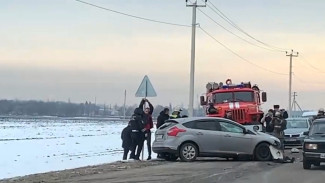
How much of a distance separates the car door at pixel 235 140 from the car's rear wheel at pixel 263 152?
31 centimetres

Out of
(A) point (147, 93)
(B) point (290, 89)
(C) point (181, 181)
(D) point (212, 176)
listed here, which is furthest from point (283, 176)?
(B) point (290, 89)

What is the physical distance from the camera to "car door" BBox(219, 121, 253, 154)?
72.1 feet

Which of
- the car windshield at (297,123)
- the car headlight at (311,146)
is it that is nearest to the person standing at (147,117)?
the car headlight at (311,146)

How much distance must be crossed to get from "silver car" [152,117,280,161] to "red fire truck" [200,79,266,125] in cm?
553

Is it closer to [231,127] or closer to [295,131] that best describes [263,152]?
[231,127]

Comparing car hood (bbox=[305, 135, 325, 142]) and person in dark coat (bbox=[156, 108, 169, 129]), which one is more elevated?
person in dark coat (bbox=[156, 108, 169, 129])

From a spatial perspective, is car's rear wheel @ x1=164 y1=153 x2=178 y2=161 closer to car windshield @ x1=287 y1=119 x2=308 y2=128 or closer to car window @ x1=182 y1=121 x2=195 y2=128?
car window @ x1=182 y1=121 x2=195 y2=128

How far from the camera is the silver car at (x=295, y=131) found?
3146 cm

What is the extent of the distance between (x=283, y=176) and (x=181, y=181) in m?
3.37

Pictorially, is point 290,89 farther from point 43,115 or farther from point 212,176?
point 43,115

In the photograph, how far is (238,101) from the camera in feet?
93.0

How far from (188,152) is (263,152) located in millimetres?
2733

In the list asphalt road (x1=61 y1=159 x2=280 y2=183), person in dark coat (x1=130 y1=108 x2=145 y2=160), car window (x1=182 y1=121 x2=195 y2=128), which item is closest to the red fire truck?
car window (x1=182 y1=121 x2=195 y2=128)

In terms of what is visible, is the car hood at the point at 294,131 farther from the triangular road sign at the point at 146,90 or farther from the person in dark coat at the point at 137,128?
the person in dark coat at the point at 137,128
